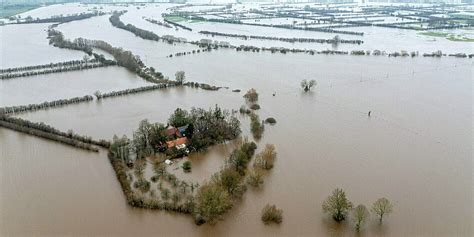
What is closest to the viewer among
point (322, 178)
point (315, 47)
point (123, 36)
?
point (322, 178)

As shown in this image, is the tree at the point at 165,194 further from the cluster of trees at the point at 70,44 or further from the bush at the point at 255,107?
the cluster of trees at the point at 70,44

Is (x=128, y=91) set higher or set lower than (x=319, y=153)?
higher

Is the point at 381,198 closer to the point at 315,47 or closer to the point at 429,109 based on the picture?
the point at 429,109

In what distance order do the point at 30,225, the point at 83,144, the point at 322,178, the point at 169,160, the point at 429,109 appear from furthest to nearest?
the point at 429,109 < the point at 83,144 < the point at 169,160 < the point at 322,178 < the point at 30,225

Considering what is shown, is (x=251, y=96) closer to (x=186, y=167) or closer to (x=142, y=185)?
(x=186, y=167)

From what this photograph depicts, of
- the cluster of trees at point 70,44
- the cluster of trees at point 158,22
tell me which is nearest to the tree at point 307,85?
the cluster of trees at point 70,44

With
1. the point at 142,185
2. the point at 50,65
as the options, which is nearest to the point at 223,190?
the point at 142,185

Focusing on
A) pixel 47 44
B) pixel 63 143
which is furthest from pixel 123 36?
pixel 63 143
